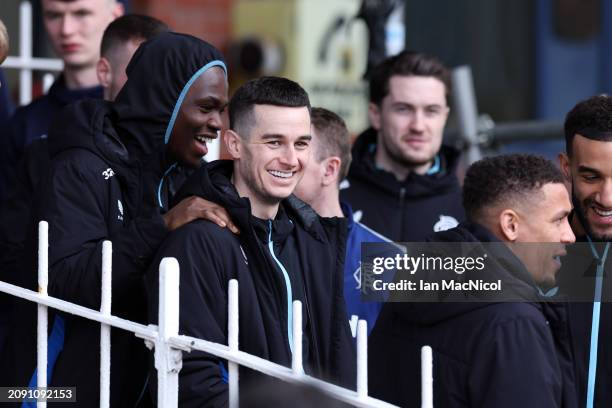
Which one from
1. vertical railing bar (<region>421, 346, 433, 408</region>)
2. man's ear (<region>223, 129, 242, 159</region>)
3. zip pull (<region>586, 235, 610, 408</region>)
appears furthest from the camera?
man's ear (<region>223, 129, 242, 159</region>)

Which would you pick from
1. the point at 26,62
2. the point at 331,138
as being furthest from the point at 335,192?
the point at 26,62

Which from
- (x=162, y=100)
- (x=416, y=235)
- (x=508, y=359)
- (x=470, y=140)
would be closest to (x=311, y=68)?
(x=470, y=140)

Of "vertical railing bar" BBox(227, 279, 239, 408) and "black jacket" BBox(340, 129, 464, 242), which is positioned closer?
"vertical railing bar" BBox(227, 279, 239, 408)

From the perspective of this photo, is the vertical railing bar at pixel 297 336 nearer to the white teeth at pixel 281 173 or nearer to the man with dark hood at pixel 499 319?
the man with dark hood at pixel 499 319

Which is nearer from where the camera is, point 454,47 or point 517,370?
point 517,370

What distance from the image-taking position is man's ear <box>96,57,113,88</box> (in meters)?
4.37

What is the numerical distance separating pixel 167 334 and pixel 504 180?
112cm

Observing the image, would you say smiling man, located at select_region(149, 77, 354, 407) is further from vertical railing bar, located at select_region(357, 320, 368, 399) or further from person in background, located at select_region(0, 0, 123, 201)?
person in background, located at select_region(0, 0, 123, 201)

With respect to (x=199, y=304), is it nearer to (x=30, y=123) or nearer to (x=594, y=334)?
(x=594, y=334)

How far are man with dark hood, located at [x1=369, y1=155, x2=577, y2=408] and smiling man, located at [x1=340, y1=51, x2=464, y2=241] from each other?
1.38m

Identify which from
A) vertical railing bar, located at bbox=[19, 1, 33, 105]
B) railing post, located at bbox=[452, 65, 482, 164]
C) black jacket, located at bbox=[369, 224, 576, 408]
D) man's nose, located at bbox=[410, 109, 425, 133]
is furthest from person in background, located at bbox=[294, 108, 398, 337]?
railing post, located at bbox=[452, 65, 482, 164]

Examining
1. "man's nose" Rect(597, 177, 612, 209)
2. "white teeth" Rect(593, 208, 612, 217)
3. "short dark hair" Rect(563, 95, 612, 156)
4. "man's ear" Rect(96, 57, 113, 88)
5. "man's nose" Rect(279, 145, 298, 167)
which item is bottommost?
"white teeth" Rect(593, 208, 612, 217)

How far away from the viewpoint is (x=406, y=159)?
17.4 feet

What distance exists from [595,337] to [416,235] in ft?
5.14
